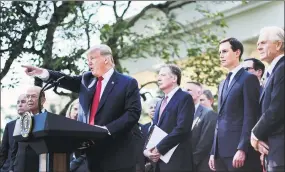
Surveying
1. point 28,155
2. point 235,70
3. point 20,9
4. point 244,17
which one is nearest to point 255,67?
point 235,70

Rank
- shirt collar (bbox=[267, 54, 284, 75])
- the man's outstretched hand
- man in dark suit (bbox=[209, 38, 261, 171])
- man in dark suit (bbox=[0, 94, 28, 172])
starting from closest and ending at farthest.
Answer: shirt collar (bbox=[267, 54, 284, 75])
the man's outstretched hand
man in dark suit (bbox=[209, 38, 261, 171])
man in dark suit (bbox=[0, 94, 28, 172])

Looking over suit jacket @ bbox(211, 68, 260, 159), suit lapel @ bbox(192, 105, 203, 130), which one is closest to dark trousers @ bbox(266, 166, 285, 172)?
suit jacket @ bbox(211, 68, 260, 159)

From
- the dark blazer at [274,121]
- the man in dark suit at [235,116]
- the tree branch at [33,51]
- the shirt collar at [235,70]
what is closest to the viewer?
the dark blazer at [274,121]

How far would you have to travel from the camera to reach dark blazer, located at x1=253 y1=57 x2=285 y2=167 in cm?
417

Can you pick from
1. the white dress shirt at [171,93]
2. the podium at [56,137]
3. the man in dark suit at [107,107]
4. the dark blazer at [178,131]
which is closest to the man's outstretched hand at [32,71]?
the man in dark suit at [107,107]

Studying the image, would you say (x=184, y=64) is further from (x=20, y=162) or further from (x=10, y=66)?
(x=20, y=162)

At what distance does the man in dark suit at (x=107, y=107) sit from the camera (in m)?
4.68

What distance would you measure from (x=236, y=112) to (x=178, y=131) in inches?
32.9

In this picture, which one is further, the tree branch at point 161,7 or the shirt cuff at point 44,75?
the tree branch at point 161,7

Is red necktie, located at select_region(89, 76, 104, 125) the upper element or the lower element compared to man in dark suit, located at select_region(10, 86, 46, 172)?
upper

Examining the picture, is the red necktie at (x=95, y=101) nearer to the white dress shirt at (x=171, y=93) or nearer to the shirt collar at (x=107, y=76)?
the shirt collar at (x=107, y=76)

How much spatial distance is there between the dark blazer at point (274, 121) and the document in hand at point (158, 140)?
1.82m

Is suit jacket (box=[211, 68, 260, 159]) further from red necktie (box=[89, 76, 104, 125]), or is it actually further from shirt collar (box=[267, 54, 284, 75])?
red necktie (box=[89, 76, 104, 125])

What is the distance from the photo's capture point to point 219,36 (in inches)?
497
